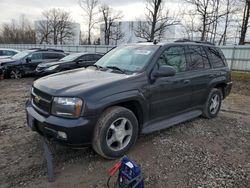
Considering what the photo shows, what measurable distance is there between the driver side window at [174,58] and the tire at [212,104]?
127 cm

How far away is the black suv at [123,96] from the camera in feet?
9.71

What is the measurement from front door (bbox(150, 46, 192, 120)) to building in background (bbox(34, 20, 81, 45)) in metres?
49.7

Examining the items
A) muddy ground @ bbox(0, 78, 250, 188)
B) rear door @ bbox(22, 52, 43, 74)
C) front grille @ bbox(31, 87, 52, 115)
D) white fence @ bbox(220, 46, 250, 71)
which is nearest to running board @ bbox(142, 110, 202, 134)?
muddy ground @ bbox(0, 78, 250, 188)

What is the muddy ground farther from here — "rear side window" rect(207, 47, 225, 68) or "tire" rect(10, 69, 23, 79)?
"tire" rect(10, 69, 23, 79)

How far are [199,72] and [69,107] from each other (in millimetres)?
2926

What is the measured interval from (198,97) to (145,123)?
165 centimetres

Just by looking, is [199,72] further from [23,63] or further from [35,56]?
[35,56]

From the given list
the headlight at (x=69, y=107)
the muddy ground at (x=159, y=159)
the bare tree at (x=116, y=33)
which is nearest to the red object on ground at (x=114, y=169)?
the muddy ground at (x=159, y=159)

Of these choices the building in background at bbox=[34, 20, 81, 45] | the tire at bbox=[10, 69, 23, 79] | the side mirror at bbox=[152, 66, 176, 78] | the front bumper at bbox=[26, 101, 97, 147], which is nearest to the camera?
the front bumper at bbox=[26, 101, 97, 147]

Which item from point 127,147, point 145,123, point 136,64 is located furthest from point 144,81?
point 127,147

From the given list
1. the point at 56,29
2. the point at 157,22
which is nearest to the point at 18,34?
the point at 56,29

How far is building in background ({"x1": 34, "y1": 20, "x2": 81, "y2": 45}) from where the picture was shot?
52.2m

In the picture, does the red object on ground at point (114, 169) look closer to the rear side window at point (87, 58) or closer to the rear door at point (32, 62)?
the rear side window at point (87, 58)

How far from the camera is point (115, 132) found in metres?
3.34
